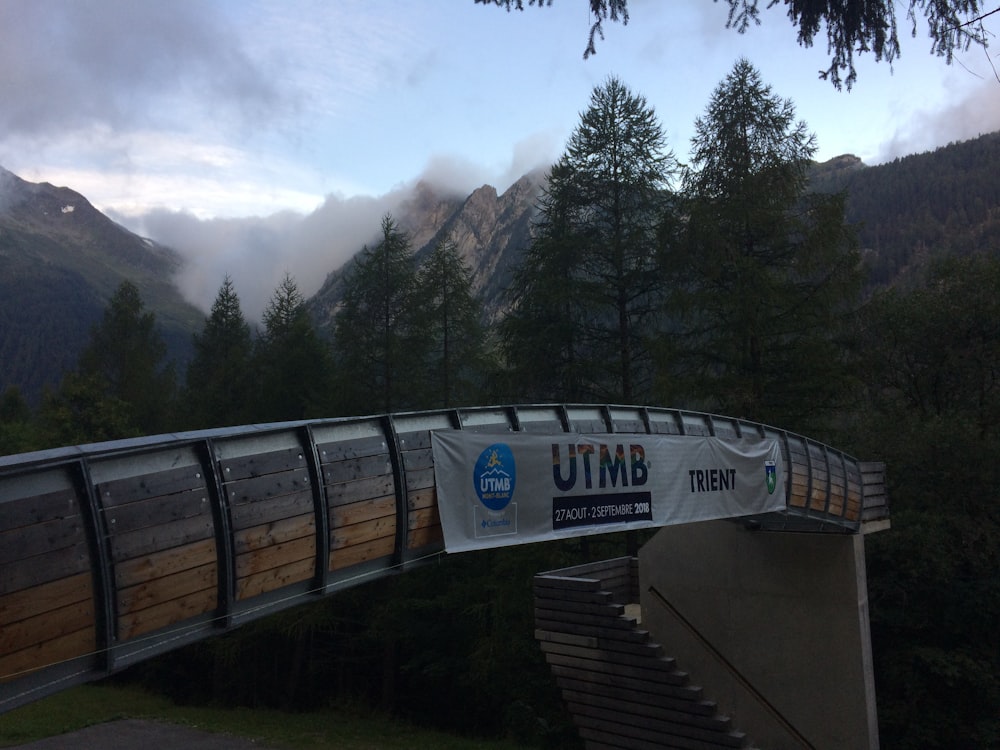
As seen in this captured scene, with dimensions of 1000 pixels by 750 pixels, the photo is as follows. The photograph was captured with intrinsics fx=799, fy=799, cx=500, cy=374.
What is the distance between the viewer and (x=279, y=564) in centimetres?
579

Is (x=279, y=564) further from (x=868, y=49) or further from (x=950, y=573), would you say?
(x=950, y=573)

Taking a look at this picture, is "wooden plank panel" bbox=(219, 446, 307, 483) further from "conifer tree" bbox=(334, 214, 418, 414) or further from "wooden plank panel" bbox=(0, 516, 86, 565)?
"conifer tree" bbox=(334, 214, 418, 414)

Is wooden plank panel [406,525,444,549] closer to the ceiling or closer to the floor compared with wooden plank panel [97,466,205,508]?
closer to the floor

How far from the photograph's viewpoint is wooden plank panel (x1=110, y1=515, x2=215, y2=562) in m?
4.77

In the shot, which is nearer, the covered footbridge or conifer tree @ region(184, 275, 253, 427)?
the covered footbridge

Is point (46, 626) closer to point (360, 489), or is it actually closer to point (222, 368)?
point (360, 489)

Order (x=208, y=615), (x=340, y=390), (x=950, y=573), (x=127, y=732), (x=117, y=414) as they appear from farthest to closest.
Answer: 1. (x=117, y=414)
2. (x=340, y=390)
3. (x=127, y=732)
4. (x=950, y=573)
5. (x=208, y=615)

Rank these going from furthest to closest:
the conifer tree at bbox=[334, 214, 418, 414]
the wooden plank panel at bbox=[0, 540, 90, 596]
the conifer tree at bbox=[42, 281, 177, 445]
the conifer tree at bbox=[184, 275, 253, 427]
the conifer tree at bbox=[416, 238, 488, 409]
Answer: the conifer tree at bbox=[42, 281, 177, 445], the conifer tree at bbox=[184, 275, 253, 427], the conifer tree at bbox=[334, 214, 418, 414], the conifer tree at bbox=[416, 238, 488, 409], the wooden plank panel at bbox=[0, 540, 90, 596]

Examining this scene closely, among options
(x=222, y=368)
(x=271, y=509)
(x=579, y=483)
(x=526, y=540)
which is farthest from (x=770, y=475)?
(x=222, y=368)

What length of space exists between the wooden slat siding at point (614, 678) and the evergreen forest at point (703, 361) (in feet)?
15.6

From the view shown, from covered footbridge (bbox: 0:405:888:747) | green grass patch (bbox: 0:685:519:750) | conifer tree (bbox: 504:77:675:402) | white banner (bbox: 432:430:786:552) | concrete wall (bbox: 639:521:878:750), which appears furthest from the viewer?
conifer tree (bbox: 504:77:675:402)

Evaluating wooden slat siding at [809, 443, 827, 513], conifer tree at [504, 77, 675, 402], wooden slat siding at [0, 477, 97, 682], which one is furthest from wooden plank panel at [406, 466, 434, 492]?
conifer tree at [504, 77, 675, 402]

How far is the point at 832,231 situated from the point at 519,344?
7409 mm

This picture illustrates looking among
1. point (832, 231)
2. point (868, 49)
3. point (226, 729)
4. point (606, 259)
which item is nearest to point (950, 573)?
point (832, 231)
